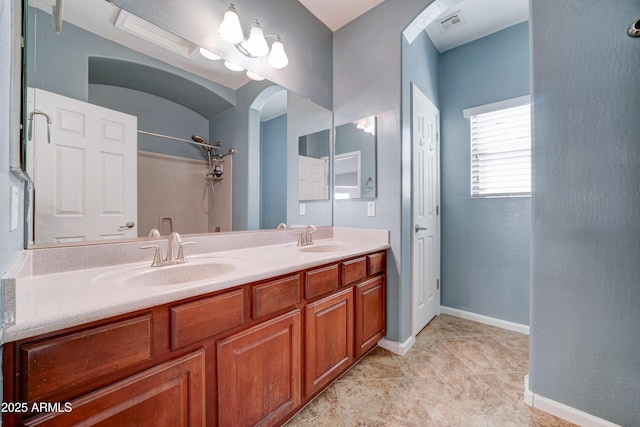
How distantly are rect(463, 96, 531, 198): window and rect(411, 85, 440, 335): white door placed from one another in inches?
13.7

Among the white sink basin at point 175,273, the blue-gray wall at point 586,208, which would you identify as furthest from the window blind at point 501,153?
the white sink basin at point 175,273

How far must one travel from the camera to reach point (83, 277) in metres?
0.96

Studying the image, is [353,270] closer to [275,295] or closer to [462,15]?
[275,295]

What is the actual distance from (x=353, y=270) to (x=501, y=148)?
1.93 m

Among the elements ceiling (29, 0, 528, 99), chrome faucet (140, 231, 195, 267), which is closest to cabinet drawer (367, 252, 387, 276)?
chrome faucet (140, 231, 195, 267)

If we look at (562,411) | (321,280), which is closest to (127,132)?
(321,280)

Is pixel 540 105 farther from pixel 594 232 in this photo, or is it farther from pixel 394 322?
pixel 394 322

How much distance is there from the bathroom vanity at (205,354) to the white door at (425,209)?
89cm

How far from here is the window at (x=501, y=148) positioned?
2281 millimetres

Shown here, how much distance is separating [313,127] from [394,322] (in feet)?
5.70

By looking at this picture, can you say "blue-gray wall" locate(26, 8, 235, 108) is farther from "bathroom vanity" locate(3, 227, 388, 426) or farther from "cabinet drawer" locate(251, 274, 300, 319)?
"cabinet drawer" locate(251, 274, 300, 319)

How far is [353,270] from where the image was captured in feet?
5.32

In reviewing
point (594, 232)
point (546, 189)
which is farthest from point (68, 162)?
point (594, 232)

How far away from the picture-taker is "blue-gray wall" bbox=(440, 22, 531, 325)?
91.2 inches
